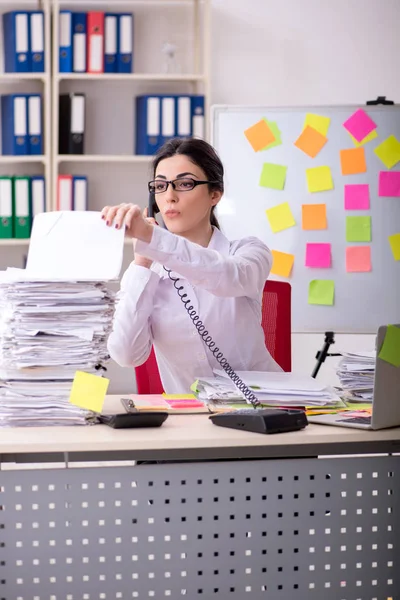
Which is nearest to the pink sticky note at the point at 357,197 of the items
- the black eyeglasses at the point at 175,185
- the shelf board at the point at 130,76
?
the shelf board at the point at 130,76

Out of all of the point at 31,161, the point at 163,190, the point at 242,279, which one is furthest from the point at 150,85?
the point at 242,279

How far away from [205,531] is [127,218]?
1.93ft

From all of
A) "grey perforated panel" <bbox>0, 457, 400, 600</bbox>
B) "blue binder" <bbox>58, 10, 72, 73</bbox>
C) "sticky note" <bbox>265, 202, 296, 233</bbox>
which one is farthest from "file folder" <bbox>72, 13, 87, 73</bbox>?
"grey perforated panel" <bbox>0, 457, 400, 600</bbox>

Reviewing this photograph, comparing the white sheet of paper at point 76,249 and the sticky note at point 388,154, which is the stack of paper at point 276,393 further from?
the sticky note at point 388,154

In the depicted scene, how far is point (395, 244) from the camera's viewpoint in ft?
11.4

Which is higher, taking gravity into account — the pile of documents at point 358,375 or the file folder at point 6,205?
the file folder at point 6,205

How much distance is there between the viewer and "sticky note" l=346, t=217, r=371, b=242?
347cm

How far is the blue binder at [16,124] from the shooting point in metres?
3.87

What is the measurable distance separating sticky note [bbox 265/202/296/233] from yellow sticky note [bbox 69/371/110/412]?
7.06 feet

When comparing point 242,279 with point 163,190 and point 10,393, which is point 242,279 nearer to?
point 163,190

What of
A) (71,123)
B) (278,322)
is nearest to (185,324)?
(278,322)

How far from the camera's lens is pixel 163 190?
6.80 ft

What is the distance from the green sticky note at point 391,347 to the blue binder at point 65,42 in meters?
2.87

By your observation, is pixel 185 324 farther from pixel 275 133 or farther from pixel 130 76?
pixel 130 76
